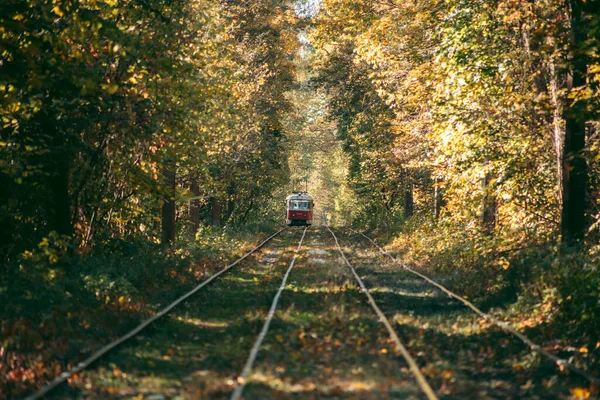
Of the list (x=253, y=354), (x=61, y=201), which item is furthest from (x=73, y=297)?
(x=253, y=354)

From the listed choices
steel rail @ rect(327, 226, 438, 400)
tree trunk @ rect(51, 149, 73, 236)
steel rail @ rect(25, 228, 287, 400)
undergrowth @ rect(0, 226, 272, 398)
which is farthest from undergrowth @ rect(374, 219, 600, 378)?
tree trunk @ rect(51, 149, 73, 236)

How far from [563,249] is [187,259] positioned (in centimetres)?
1018

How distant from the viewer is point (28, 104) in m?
12.4

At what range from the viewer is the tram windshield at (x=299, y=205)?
5066cm

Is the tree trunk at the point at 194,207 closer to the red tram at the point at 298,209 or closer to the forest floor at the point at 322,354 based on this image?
the forest floor at the point at 322,354

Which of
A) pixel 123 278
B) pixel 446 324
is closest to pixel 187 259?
pixel 123 278

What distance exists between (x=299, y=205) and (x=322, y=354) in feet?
139

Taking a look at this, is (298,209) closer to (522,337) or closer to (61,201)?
(61,201)

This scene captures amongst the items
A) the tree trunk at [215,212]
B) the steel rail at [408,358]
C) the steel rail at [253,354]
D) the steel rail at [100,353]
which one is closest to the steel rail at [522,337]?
the steel rail at [408,358]

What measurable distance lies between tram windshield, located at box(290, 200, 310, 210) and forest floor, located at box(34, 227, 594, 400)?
36.1 m

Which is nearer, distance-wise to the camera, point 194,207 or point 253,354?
point 253,354

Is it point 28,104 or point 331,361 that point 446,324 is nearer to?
point 331,361

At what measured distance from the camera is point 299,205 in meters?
50.8

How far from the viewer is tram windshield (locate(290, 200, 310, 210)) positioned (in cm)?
5066
